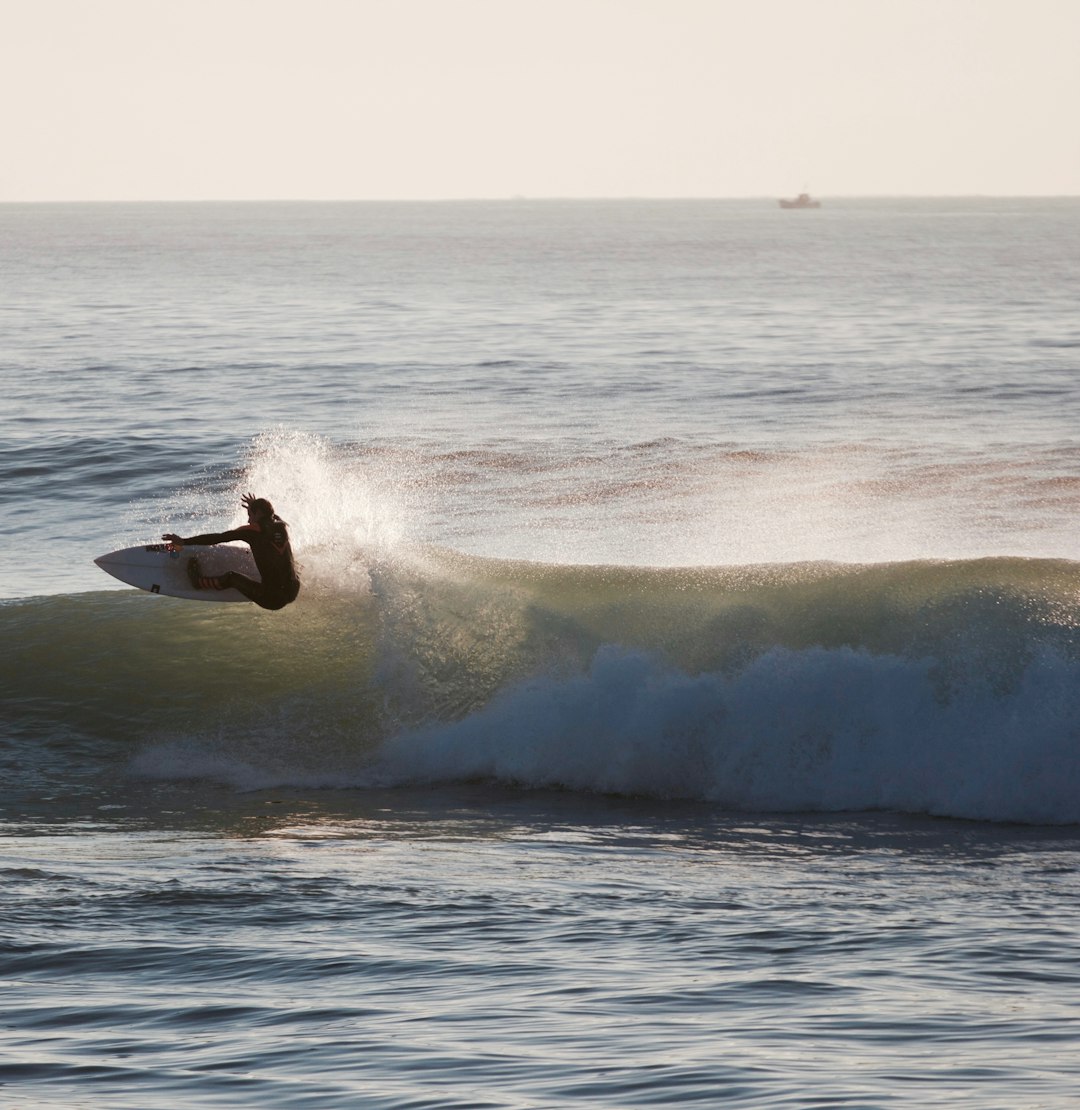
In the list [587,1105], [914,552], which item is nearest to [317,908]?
[587,1105]

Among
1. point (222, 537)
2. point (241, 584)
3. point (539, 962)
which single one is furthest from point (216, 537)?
point (539, 962)

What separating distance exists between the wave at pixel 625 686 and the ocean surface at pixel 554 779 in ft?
0.12

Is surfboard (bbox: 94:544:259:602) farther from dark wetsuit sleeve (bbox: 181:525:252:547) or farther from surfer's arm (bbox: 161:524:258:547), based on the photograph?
dark wetsuit sleeve (bbox: 181:525:252:547)

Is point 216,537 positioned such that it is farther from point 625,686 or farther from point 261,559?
point 625,686

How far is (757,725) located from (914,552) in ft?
27.1

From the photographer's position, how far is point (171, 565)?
15.0 metres

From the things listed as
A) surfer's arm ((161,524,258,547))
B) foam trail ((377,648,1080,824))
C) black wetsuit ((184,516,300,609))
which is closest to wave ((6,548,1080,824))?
foam trail ((377,648,1080,824))

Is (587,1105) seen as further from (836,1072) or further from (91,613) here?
(91,613)

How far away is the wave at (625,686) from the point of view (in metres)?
12.8

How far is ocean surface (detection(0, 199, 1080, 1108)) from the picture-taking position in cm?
732

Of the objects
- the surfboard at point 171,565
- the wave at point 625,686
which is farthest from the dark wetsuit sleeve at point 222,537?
the wave at point 625,686

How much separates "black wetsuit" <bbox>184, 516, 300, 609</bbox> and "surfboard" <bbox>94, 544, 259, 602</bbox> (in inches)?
4.9

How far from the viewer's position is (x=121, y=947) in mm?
8727

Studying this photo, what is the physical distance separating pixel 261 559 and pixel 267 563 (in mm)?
69
